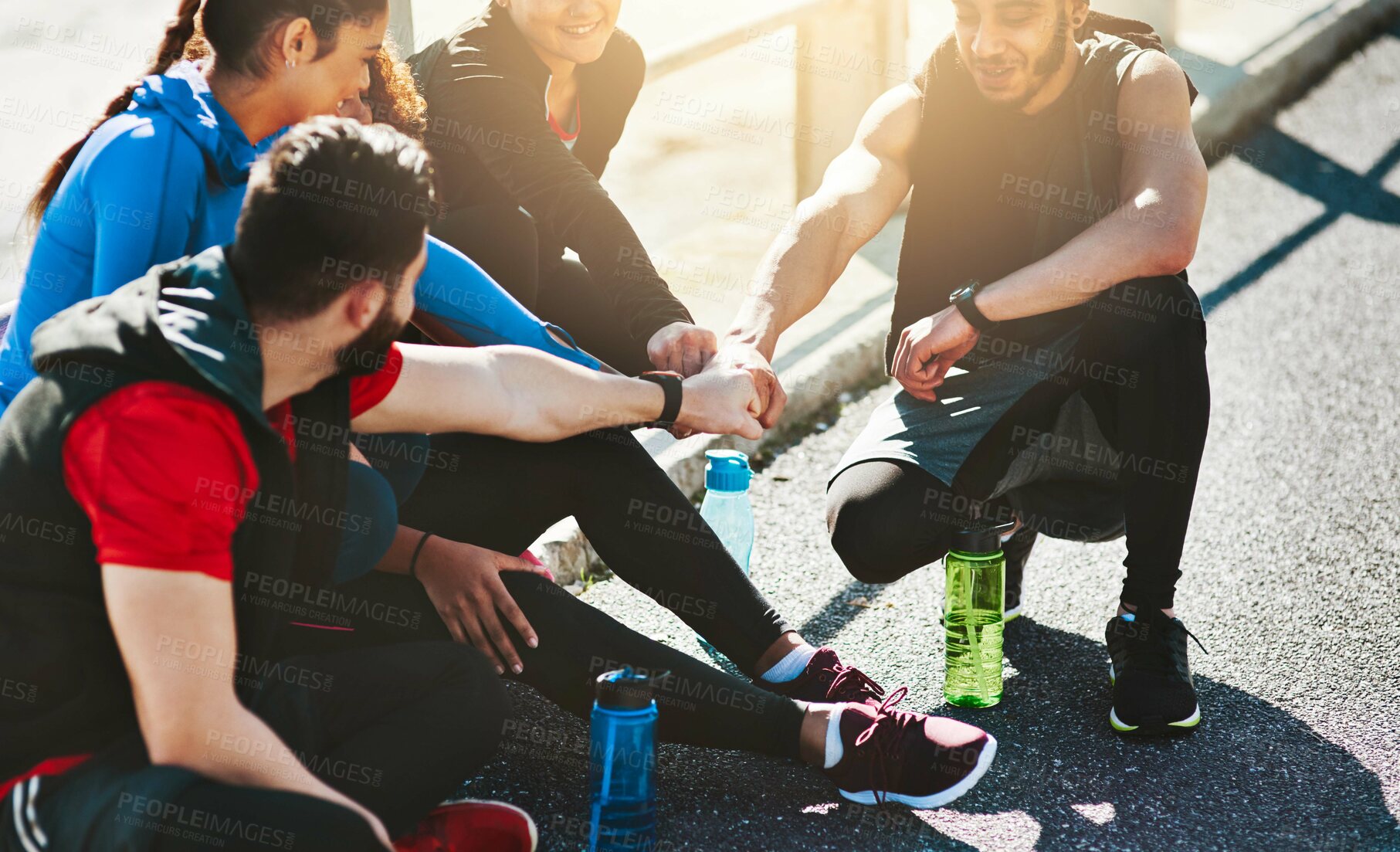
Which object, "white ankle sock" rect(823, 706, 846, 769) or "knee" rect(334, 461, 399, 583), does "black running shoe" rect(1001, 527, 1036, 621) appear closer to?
"white ankle sock" rect(823, 706, 846, 769)

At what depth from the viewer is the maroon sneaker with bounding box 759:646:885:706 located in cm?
258

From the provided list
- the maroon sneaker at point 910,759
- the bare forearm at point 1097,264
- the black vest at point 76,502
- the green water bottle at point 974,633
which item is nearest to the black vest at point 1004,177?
the bare forearm at point 1097,264

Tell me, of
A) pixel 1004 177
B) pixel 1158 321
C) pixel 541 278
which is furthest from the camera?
pixel 541 278

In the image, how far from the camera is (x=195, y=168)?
2387mm

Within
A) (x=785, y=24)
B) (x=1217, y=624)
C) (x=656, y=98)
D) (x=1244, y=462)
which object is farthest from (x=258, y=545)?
(x=656, y=98)

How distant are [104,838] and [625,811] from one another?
2.86ft

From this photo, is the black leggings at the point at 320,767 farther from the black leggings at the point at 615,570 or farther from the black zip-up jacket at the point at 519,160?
the black zip-up jacket at the point at 519,160

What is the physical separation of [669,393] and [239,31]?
3.49 feet

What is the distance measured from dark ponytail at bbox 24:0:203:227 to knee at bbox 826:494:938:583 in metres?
1.63

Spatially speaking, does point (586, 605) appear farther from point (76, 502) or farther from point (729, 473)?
point (76, 502)

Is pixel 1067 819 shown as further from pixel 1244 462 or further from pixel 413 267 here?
pixel 1244 462

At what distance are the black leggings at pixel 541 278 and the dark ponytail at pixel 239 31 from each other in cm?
61

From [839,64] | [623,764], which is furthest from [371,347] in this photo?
[839,64]

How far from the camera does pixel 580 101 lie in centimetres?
351
